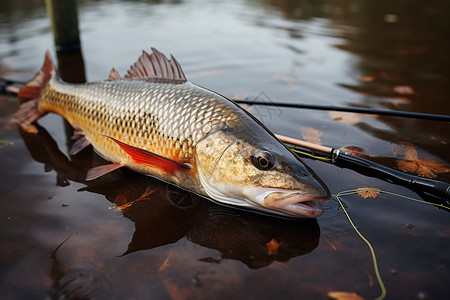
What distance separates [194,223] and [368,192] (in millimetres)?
1357

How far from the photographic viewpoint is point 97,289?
6.43ft

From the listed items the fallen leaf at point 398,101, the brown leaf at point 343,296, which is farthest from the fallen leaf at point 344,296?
the fallen leaf at point 398,101

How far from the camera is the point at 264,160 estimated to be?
231 centimetres

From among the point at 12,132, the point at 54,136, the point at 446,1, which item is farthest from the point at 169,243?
the point at 446,1

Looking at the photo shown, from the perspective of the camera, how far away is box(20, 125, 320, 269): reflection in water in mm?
2219

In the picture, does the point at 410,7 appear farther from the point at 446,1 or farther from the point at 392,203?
the point at 392,203

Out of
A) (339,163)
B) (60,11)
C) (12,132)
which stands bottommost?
(12,132)

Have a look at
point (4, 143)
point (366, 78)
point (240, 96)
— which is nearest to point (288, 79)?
point (240, 96)

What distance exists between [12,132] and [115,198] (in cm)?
203

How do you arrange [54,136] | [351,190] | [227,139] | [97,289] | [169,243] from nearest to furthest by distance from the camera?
[97,289], [169,243], [227,139], [351,190], [54,136]

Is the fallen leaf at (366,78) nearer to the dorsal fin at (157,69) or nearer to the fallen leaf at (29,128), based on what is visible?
the dorsal fin at (157,69)

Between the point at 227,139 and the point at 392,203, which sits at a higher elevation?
the point at 227,139

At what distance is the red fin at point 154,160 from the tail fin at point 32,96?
187 cm

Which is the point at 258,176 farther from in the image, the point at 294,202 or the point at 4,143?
the point at 4,143
